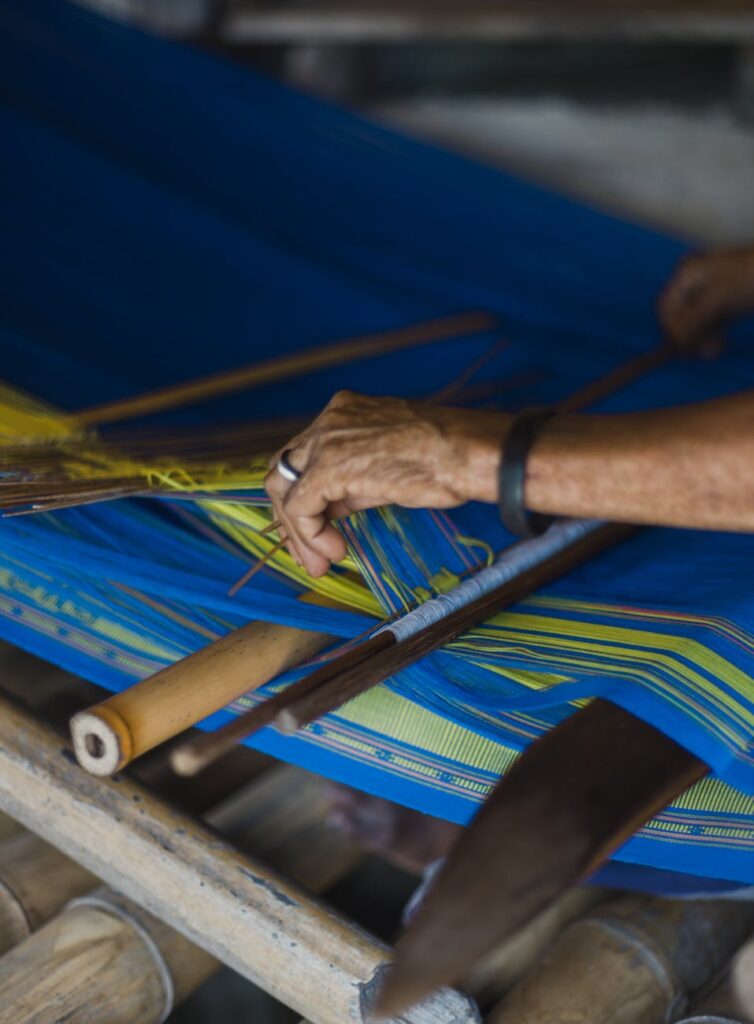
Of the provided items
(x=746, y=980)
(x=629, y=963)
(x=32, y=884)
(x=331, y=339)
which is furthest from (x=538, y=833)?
(x=331, y=339)

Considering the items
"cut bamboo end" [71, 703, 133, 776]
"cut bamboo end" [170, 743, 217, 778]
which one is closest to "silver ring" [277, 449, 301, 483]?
"cut bamboo end" [71, 703, 133, 776]

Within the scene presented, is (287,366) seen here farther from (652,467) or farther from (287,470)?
(652,467)

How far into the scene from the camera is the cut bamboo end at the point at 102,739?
102 centimetres

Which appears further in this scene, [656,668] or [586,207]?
[586,207]

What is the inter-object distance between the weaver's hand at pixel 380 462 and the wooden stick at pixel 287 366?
53cm

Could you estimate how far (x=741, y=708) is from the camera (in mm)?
1026

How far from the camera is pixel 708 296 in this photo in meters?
2.11

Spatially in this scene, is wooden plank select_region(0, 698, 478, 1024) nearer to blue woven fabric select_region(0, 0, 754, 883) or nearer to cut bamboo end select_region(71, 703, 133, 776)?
blue woven fabric select_region(0, 0, 754, 883)

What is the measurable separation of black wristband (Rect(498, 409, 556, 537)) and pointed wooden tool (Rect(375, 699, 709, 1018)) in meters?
0.19

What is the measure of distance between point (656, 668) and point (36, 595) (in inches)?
27.1

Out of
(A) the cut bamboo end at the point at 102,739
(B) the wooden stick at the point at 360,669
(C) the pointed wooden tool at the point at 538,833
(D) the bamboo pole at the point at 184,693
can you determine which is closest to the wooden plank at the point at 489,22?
(B) the wooden stick at the point at 360,669

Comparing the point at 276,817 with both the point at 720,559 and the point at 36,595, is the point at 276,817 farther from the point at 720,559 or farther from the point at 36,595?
the point at 720,559

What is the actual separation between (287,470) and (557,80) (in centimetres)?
262

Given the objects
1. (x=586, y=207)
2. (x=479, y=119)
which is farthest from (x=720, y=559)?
(x=479, y=119)
